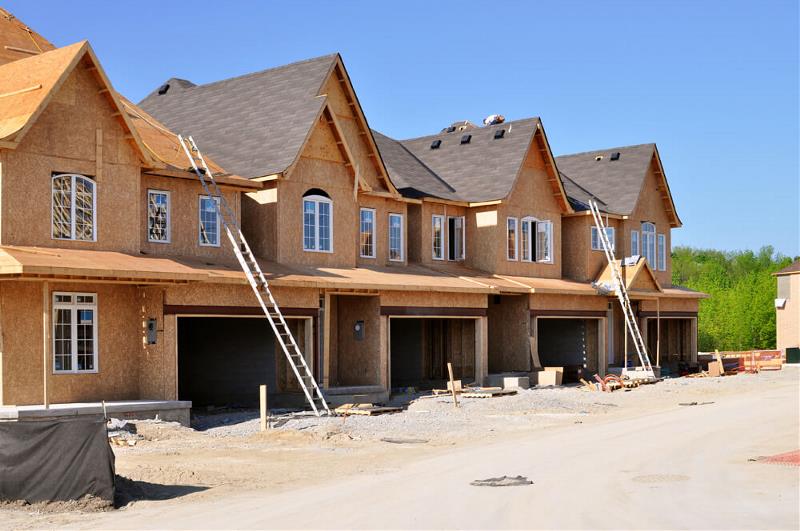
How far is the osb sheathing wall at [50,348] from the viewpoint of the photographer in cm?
2395

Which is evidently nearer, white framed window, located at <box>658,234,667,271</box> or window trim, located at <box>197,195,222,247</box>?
window trim, located at <box>197,195,222,247</box>

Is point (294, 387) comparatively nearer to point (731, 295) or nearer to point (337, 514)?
point (337, 514)

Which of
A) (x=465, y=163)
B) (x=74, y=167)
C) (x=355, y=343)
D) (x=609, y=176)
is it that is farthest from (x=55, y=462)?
(x=609, y=176)

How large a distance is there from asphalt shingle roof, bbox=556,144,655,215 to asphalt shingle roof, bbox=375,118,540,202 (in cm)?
453

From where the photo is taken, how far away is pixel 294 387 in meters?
32.0

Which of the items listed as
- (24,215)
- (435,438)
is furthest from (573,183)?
(24,215)

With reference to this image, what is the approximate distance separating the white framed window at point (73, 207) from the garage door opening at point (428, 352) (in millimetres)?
Result: 15421

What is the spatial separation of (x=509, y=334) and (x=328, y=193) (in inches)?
421

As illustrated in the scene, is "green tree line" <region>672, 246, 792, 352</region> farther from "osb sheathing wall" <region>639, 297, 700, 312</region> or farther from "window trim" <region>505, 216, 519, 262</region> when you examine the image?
"window trim" <region>505, 216, 519, 262</region>

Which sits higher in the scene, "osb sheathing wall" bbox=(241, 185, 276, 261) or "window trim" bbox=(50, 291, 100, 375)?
"osb sheathing wall" bbox=(241, 185, 276, 261)

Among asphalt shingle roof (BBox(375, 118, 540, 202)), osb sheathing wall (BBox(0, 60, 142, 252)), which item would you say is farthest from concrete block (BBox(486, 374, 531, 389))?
osb sheathing wall (BBox(0, 60, 142, 252))

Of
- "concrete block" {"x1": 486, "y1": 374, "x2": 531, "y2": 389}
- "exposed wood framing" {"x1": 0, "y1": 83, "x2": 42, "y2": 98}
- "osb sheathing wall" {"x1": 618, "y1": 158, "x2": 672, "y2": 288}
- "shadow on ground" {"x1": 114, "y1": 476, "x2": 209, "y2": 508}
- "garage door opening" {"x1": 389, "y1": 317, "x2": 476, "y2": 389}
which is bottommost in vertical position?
"shadow on ground" {"x1": 114, "y1": 476, "x2": 209, "y2": 508}

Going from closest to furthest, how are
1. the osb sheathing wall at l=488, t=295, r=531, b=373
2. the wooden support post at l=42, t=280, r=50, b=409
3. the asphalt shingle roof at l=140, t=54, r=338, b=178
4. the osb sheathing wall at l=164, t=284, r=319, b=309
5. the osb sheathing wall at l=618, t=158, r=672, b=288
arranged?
the wooden support post at l=42, t=280, r=50, b=409, the osb sheathing wall at l=164, t=284, r=319, b=309, the asphalt shingle roof at l=140, t=54, r=338, b=178, the osb sheathing wall at l=488, t=295, r=531, b=373, the osb sheathing wall at l=618, t=158, r=672, b=288

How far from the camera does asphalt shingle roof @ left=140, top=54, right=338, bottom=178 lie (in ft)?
106
